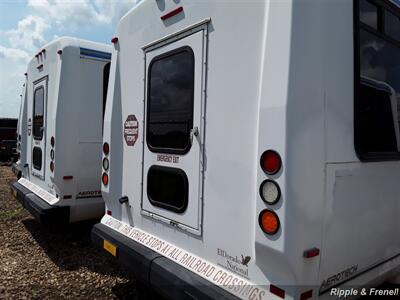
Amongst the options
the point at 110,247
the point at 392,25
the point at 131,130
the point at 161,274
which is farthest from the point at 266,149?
the point at 110,247

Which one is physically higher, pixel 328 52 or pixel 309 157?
pixel 328 52

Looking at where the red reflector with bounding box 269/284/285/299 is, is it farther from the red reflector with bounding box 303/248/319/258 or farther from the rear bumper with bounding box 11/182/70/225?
the rear bumper with bounding box 11/182/70/225

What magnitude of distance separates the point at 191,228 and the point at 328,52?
1.59m

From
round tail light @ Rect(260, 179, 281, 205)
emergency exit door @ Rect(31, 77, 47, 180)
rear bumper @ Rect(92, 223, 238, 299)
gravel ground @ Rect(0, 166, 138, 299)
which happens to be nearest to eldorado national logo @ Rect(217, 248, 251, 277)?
rear bumper @ Rect(92, 223, 238, 299)

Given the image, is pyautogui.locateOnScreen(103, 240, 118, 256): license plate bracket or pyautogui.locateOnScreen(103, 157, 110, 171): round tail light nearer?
pyautogui.locateOnScreen(103, 240, 118, 256): license plate bracket

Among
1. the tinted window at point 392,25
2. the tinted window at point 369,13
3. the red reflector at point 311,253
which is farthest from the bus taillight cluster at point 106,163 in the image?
the tinted window at point 392,25

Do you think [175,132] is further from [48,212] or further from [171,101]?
[48,212]

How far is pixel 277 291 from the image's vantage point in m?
2.10

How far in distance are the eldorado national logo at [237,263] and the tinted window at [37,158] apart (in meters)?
4.15

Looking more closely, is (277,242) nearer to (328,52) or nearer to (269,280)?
(269,280)

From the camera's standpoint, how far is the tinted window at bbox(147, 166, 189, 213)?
9.48 feet

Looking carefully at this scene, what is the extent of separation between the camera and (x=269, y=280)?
216cm

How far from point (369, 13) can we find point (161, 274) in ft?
7.73

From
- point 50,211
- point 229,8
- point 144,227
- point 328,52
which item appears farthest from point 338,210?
point 50,211
